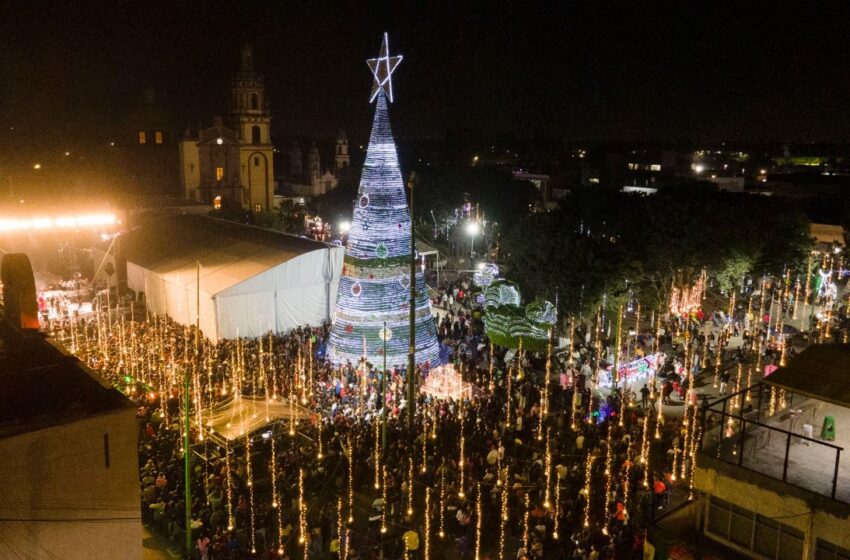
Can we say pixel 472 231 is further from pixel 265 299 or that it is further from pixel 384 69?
pixel 384 69

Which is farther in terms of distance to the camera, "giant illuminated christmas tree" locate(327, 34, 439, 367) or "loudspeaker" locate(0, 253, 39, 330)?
"giant illuminated christmas tree" locate(327, 34, 439, 367)

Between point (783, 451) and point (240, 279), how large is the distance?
1867 centimetres

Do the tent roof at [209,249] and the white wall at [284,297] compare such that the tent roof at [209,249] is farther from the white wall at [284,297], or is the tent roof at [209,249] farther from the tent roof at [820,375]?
the tent roof at [820,375]

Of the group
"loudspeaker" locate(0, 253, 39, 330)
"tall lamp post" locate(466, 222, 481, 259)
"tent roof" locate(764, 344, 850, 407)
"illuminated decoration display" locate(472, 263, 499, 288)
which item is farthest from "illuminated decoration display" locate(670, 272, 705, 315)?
"loudspeaker" locate(0, 253, 39, 330)

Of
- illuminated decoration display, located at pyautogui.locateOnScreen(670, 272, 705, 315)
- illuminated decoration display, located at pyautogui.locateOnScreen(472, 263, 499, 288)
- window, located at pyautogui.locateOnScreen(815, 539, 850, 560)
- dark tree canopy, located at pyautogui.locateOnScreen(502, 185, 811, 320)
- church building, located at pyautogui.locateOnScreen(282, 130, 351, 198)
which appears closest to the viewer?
window, located at pyautogui.locateOnScreen(815, 539, 850, 560)

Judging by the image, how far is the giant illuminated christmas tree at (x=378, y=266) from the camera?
18188 mm

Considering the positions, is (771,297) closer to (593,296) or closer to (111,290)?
(593,296)

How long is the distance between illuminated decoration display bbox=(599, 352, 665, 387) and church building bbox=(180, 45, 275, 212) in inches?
1707

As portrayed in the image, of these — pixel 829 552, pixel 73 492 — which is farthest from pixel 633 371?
pixel 73 492

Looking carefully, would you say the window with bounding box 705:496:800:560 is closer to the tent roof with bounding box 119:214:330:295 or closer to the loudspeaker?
the loudspeaker

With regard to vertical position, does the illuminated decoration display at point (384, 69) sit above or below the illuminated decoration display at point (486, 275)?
above

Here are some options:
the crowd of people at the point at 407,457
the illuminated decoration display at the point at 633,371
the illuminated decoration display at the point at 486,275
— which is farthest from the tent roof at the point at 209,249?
the illuminated decoration display at the point at 633,371

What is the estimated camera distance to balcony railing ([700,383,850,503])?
737 cm

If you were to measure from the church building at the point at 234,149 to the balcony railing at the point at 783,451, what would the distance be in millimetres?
51482
